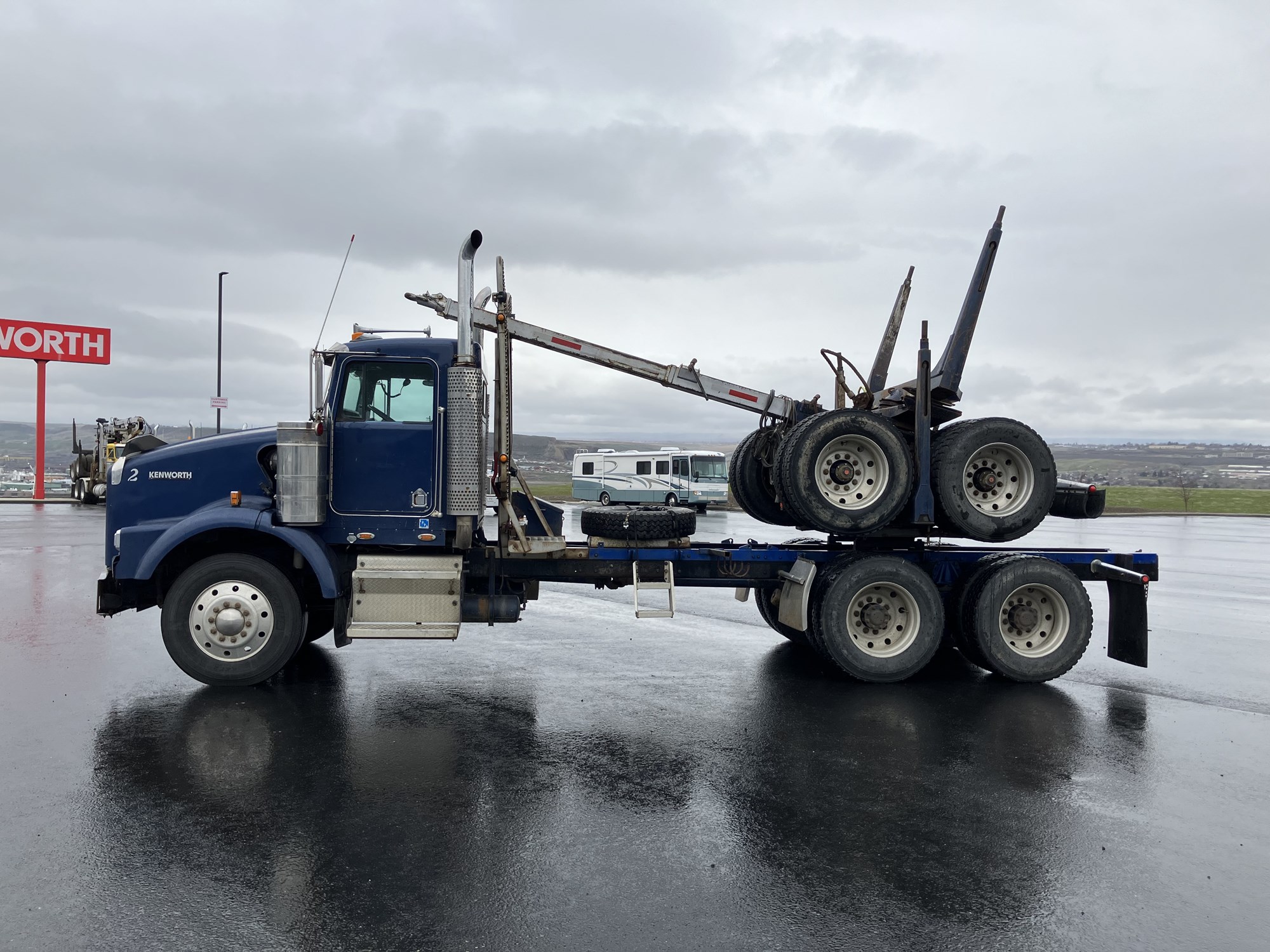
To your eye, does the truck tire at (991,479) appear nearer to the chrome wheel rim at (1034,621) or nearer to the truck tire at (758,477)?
the chrome wheel rim at (1034,621)

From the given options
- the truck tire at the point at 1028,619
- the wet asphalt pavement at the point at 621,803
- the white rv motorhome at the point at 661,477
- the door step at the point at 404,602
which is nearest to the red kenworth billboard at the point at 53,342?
the white rv motorhome at the point at 661,477

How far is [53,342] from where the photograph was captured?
105ft

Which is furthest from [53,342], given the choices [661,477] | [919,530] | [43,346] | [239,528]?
[919,530]

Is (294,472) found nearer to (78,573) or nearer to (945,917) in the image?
(945,917)

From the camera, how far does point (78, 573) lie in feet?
44.3

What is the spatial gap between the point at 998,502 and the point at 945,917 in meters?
4.88

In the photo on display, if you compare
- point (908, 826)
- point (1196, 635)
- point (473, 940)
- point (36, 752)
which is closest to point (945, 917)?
point (908, 826)

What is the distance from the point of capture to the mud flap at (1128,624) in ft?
26.2

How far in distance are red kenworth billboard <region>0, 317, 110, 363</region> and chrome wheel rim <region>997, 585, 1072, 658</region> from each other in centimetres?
3484

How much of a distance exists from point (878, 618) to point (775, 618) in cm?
162

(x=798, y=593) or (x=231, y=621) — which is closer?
(x=231, y=621)

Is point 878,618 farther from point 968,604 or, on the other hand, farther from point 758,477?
point 758,477

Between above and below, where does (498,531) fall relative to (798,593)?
above

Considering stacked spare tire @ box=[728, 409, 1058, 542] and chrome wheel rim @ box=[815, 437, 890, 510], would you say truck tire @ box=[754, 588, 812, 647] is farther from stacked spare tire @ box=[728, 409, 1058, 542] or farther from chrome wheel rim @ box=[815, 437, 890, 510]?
chrome wheel rim @ box=[815, 437, 890, 510]
